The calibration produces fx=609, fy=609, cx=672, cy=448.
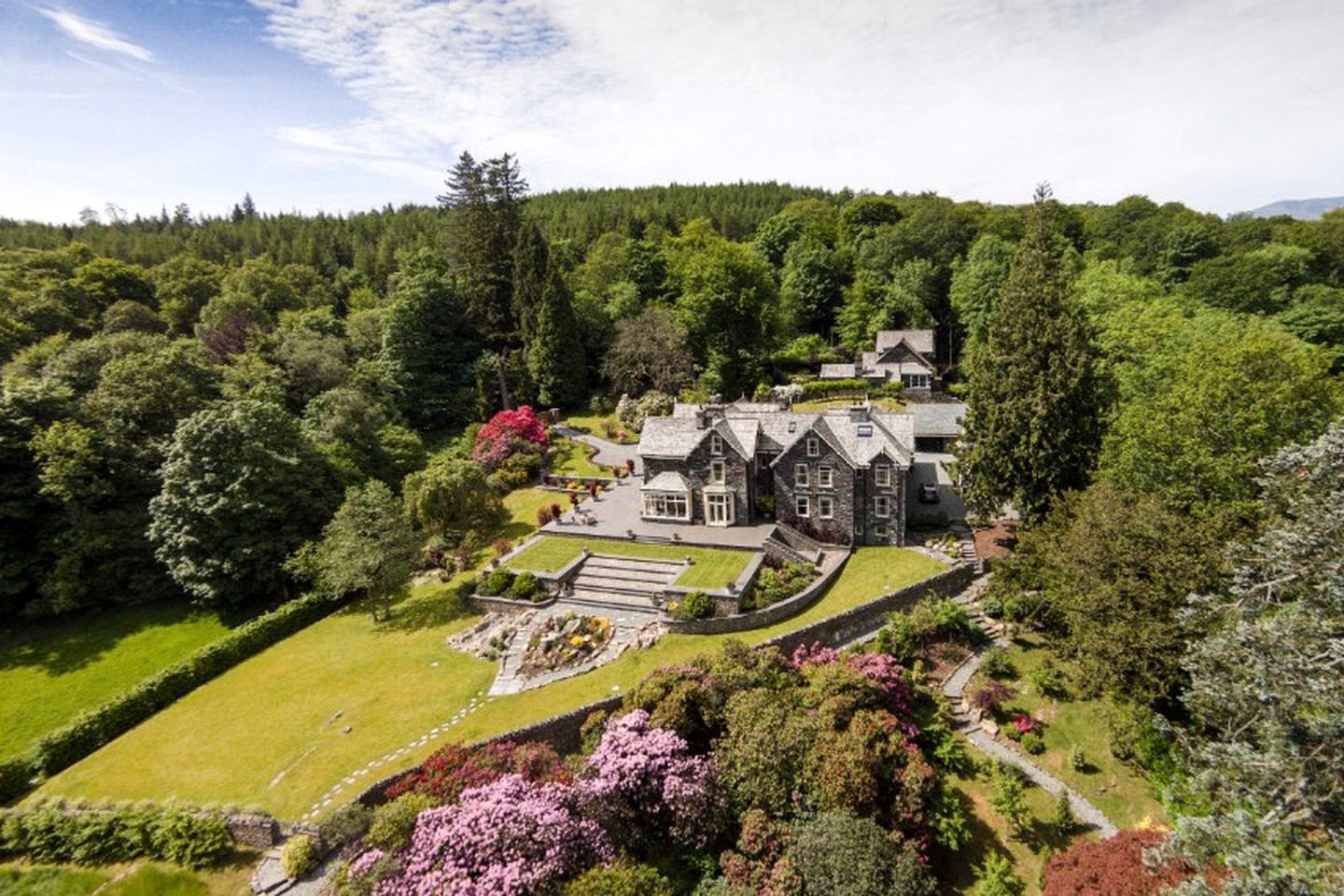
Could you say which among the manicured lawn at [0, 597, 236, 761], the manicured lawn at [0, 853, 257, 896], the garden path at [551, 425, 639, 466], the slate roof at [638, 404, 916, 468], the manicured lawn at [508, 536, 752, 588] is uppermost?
the slate roof at [638, 404, 916, 468]

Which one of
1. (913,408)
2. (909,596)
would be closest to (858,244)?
(913,408)

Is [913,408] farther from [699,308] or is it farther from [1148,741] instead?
[1148,741]

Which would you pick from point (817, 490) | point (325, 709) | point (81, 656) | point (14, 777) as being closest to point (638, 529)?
point (817, 490)

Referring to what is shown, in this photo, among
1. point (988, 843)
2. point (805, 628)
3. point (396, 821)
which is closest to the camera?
point (396, 821)

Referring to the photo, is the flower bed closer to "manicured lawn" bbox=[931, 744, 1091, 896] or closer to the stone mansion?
the stone mansion

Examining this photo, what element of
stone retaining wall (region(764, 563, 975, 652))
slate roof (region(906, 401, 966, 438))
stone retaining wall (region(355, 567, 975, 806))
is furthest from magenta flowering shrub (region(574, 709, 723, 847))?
slate roof (region(906, 401, 966, 438))

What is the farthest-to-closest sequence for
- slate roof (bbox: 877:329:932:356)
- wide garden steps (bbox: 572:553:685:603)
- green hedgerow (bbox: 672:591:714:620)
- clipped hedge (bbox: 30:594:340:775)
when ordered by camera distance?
slate roof (bbox: 877:329:932:356)
wide garden steps (bbox: 572:553:685:603)
green hedgerow (bbox: 672:591:714:620)
clipped hedge (bbox: 30:594:340:775)

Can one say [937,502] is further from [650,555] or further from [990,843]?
[990,843]
